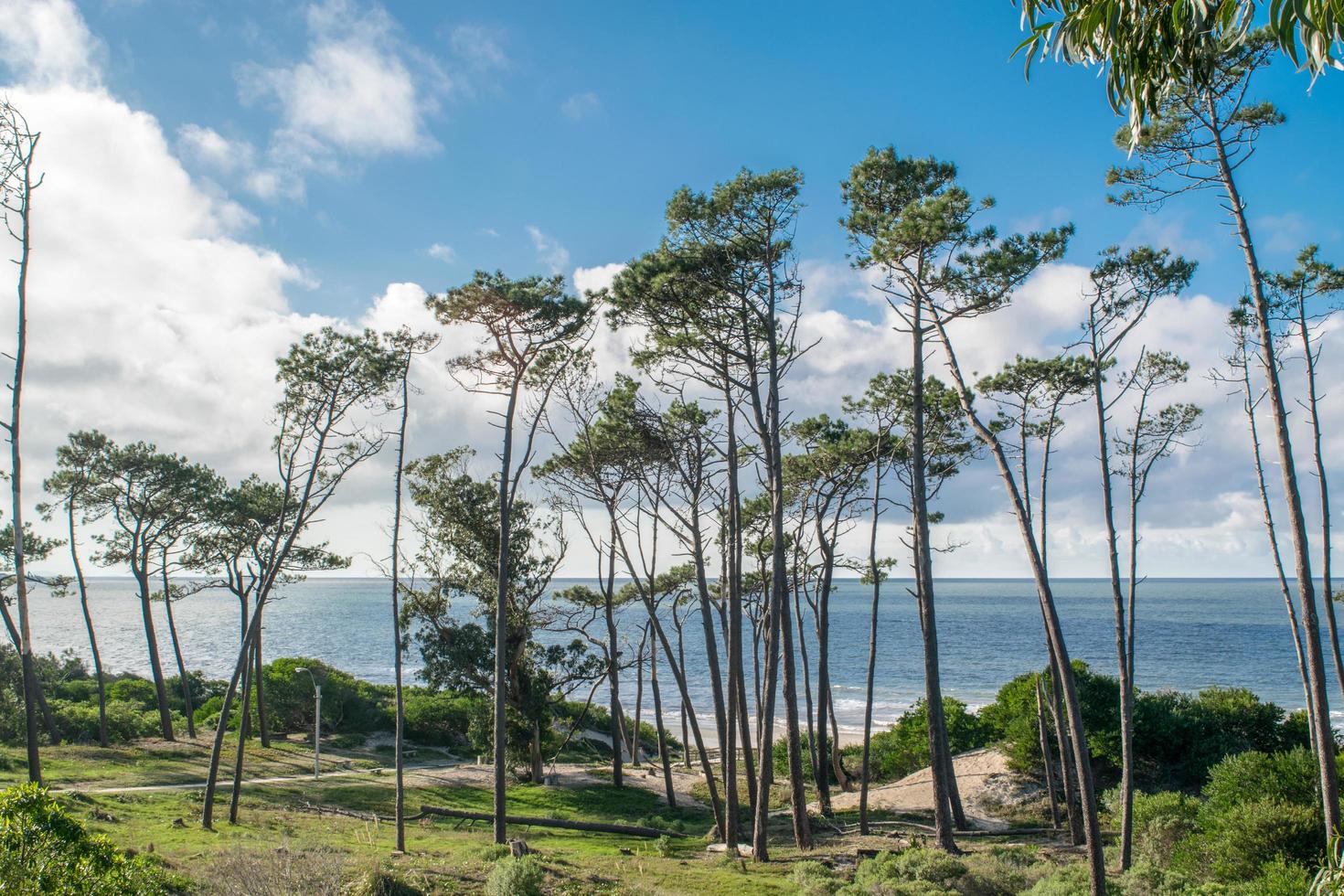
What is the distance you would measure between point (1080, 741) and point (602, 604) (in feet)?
55.0

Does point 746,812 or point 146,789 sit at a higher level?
point 146,789

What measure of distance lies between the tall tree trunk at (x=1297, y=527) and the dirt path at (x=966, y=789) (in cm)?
1289

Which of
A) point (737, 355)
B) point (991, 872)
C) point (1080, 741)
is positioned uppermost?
point (737, 355)

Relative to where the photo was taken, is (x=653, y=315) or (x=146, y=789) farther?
(x=146, y=789)

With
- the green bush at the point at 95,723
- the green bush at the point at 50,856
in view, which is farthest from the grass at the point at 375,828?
the green bush at the point at 50,856

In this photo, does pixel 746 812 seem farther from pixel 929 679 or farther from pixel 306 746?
pixel 306 746

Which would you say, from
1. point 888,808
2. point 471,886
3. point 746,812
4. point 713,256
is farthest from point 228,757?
point 713,256

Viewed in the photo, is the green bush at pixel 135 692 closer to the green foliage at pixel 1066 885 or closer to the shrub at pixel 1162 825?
the green foliage at pixel 1066 885

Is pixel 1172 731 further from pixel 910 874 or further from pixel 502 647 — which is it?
pixel 502 647

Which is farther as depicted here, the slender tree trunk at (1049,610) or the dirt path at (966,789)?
the dirt path at (966,789)

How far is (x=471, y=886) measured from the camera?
1201 cm

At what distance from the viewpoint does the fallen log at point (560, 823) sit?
784 inches

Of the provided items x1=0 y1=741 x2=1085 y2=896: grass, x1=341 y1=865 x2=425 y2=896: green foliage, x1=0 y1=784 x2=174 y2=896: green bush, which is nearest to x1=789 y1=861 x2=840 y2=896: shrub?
x1=0 y1=741 x2=1085 y2=896: grass

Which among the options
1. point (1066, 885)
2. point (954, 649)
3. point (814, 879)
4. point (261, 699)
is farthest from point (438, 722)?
point (954, 649)
